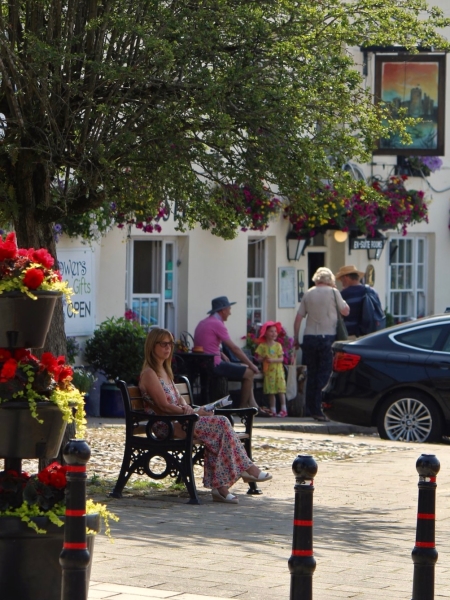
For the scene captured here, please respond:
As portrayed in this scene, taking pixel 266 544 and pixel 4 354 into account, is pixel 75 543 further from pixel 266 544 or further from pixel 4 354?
pixel 266 544

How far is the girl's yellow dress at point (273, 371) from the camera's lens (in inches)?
768

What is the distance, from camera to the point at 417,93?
2155 centimetres

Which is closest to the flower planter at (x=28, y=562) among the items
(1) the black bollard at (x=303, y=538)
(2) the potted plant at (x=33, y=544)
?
(2) the potted plant at (x=33, y=544)

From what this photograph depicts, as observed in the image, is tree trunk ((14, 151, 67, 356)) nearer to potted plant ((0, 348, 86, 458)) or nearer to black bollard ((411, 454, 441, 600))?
potted plant ((0, 348, 86, 458))

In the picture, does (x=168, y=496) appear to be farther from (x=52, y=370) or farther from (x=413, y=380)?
(x=413, y=380)

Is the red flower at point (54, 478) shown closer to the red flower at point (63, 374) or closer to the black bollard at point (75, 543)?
the red flower at point (63, 374)

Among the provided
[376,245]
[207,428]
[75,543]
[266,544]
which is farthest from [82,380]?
[75,543]

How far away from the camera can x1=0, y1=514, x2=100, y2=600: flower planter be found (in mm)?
6121

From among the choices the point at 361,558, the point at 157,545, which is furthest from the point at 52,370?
the point at 361,558

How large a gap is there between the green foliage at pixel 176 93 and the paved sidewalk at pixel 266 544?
8.22ft

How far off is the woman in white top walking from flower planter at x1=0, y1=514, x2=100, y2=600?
1175 cm

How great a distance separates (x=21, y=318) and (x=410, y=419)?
8992 mm

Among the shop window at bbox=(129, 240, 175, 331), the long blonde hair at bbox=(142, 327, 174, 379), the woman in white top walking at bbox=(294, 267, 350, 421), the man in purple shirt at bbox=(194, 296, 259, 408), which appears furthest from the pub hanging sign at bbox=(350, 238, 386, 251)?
the long blonde hair at bbox=(142, 327, 174, 379)

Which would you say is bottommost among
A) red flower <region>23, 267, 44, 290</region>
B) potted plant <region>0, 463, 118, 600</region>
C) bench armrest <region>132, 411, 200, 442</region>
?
potted plant <region>0, 463, 118, 600</region>
